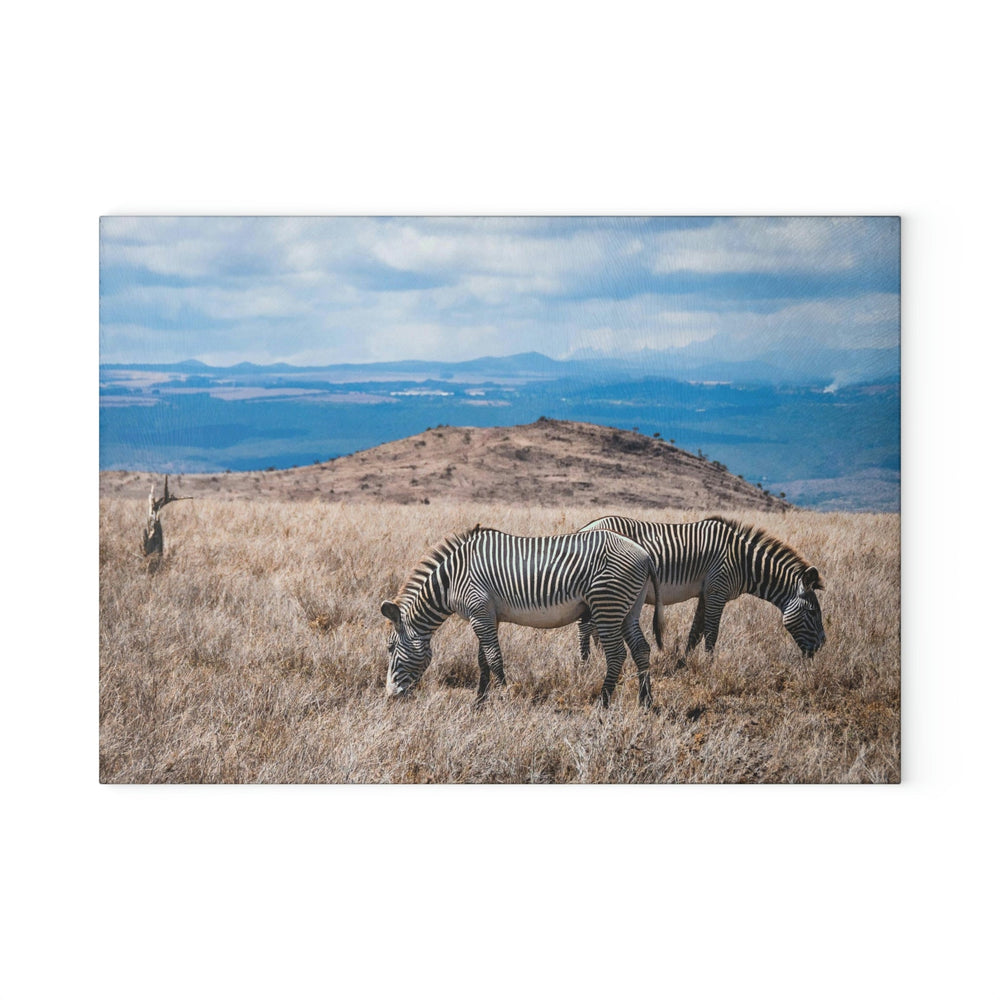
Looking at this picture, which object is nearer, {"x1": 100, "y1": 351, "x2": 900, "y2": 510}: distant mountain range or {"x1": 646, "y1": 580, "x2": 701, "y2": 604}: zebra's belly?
{"x1": 100, "y1": 351, "x2": 900, "y2": 510}: distant mountain range

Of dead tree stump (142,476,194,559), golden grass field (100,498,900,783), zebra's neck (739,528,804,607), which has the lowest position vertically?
golden grass field (100,498,900,783)

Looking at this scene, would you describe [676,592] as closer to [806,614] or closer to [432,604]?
[806,614]

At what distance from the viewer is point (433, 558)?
3.93 meters

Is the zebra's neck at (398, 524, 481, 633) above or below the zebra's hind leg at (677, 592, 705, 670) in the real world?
above

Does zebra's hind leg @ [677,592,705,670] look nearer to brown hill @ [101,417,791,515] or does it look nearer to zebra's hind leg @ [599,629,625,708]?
zebra's hind leg @ [599,629,625,708]

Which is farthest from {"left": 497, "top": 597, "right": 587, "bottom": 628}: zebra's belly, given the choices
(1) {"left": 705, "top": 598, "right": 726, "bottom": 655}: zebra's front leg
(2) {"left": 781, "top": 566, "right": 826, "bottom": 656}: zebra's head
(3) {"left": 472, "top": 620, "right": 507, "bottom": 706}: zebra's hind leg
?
(2) {"left": 781, "top": 566, "right": 826, "bottom": 656}: zebra's head

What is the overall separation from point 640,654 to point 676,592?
364mm

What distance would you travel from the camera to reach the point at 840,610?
390cm

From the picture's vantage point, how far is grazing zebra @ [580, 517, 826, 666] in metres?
3.92

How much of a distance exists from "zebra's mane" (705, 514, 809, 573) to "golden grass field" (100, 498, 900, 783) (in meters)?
0.04
